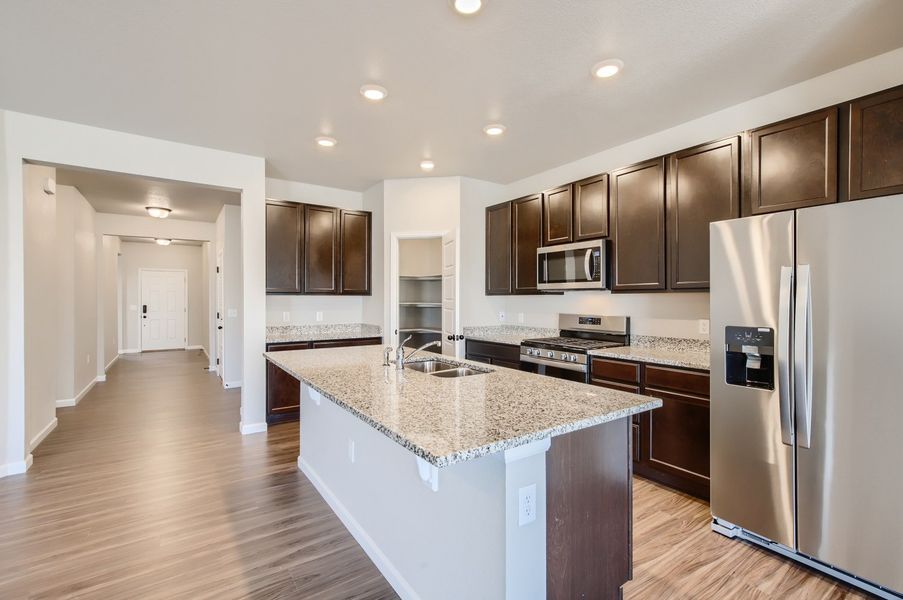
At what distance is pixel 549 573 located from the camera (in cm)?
143

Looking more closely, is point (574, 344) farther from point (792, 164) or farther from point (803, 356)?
point (792, 164)

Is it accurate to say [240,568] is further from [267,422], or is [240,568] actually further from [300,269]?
[300,269]

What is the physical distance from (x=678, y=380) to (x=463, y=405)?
1841 mm

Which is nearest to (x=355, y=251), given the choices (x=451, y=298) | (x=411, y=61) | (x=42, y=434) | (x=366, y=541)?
(x=451, y=298)

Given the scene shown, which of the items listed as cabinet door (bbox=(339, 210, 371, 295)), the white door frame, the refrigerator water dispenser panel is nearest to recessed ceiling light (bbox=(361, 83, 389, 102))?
the white door frame

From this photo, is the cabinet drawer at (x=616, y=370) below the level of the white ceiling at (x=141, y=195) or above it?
below

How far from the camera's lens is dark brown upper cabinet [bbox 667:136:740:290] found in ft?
9.04

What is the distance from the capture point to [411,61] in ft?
7.93

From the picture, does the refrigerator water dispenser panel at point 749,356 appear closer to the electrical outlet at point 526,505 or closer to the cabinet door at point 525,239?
the electrical outlet at point 526,505

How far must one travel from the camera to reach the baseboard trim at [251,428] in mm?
4098

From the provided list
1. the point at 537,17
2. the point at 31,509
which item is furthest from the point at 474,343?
the point at 31,509

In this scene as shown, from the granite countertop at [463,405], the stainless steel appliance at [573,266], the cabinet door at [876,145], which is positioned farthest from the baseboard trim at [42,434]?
the cabinet door at [876,145]

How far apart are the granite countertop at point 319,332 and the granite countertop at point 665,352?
8.99 feet

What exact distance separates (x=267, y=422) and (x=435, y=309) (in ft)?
7.39
